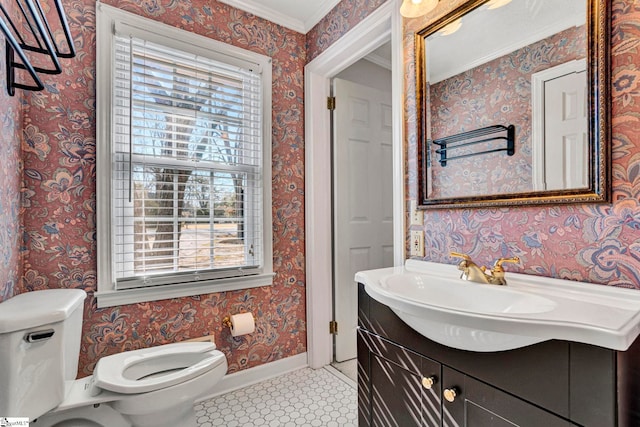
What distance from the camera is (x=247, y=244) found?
2.04m

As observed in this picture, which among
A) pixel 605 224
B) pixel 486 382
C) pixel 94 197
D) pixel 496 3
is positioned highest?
pixel 496 3

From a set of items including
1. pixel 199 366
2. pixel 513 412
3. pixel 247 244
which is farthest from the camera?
pixel 247 244

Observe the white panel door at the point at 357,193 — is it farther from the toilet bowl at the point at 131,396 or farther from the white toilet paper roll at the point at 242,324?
the toilet bowl at the point at 131,396

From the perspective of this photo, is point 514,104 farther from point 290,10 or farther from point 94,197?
point 94,197

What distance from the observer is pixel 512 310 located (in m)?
0.94

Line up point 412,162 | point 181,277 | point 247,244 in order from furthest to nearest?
1. point 247,244
2. point 181,277
3. point 412,162

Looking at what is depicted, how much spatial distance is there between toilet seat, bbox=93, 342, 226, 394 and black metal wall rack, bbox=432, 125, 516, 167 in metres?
1.36

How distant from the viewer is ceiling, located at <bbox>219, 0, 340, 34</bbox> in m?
1.98

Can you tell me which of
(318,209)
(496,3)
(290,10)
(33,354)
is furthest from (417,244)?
(290,10)

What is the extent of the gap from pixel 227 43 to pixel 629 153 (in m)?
1.98

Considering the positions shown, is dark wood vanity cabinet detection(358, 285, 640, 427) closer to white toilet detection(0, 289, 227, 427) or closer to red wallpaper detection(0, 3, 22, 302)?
white toilet detection(0, 289, 227, 427)

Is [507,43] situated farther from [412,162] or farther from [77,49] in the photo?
[77,49]

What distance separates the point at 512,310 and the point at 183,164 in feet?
5.53

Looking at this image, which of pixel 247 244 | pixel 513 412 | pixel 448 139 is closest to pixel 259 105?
pixel 247 244
